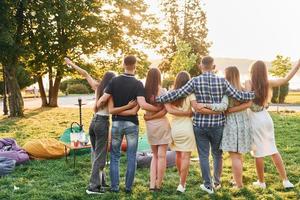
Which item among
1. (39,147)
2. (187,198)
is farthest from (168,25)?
(187,198)

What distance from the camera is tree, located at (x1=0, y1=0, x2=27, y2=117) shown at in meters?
20.6

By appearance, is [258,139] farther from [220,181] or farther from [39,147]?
[39,147]

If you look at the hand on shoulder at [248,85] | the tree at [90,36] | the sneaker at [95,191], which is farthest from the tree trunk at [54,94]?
the hand on shoulder at [248,85]

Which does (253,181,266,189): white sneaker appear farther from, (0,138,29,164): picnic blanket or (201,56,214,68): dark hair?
(0,138,29,164): picnic blanket

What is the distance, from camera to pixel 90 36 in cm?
2936

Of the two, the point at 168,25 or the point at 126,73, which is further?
the point at 168,25

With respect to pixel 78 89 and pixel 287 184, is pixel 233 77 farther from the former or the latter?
pixel 78 89

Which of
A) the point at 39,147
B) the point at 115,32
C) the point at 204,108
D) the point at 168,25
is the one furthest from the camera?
the point at 168,25

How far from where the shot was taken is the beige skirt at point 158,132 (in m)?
7.19

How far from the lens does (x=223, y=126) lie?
279 inches

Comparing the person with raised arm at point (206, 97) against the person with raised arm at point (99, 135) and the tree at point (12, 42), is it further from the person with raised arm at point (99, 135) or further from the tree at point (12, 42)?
the tree at point (12, 42)

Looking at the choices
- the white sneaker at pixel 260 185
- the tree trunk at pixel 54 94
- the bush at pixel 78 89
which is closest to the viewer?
the white sneaker at pixel 260 185

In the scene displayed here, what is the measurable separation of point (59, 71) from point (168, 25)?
2715cm

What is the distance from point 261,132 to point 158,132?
5.34 feet
